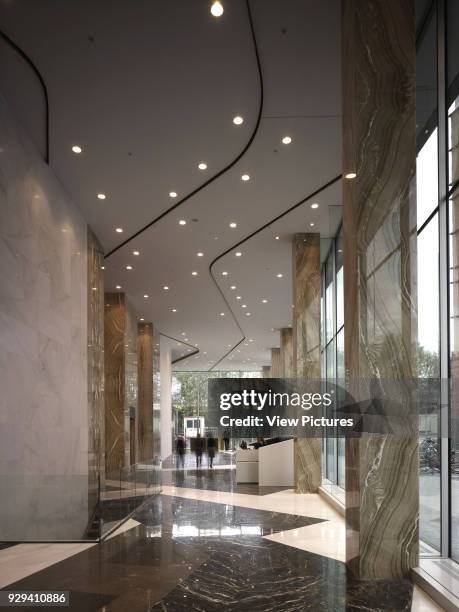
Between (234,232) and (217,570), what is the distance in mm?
9203

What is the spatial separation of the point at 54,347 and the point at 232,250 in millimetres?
6872

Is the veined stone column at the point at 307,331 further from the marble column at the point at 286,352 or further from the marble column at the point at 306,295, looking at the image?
the marble column at the point at 286,352

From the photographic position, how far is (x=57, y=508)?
8.99 metres

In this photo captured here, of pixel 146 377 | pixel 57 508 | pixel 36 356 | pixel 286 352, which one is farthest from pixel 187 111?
pixel 286 352

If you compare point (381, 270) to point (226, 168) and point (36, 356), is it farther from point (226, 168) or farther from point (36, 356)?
point (36, 356)

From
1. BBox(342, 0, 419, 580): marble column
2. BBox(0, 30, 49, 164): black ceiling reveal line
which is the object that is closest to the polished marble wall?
BBox(0, 30, 49, 164): black ceiling reveal line

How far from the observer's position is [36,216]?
32.5 feet

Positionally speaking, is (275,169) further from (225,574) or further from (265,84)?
(225,574)

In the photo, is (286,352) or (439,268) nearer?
(439,268)

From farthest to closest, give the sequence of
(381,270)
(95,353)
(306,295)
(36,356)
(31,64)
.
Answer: (306,295) < (95,353) < (36,356) < (31,64) < (381,270)

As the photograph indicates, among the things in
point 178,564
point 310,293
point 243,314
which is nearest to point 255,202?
point 310,293

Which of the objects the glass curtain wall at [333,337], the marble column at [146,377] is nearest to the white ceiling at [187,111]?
the glass curtain wall at [333,337]

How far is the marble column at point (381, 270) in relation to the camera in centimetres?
639

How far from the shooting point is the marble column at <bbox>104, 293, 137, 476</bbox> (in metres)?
20.3
